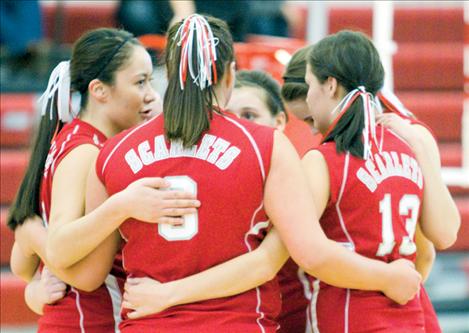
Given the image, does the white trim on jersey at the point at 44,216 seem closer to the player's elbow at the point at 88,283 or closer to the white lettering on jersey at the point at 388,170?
the player's elbow at the point at 88,283

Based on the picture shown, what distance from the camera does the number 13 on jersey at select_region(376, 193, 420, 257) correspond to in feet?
7.90

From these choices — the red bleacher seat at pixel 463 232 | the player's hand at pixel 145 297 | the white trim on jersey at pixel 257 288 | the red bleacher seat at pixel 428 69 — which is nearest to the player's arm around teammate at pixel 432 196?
the white trim on jersey at pixel 257 288

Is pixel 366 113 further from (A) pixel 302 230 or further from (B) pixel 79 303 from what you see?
(B) pixel 79 303

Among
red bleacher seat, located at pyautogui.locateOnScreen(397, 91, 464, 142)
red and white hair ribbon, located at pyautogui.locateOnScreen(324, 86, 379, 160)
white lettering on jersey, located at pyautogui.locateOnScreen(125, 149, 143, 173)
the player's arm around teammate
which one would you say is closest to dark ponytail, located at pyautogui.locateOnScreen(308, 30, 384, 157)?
red and white hair ribbon, located at pyautogui.locateOnScreen(324, 86, 379, 160)

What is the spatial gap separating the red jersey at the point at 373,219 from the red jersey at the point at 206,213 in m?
0.20

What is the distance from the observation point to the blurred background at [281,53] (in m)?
4.85

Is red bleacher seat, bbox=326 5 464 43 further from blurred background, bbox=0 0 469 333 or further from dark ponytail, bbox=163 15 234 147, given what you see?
dark ponytail, bbox=163 15 234 147

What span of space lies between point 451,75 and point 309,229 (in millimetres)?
4387

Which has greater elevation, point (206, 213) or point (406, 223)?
point (206, 213)

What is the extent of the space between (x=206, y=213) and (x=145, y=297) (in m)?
0.25

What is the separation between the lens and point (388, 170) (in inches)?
95.5

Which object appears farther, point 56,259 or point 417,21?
point 417,21

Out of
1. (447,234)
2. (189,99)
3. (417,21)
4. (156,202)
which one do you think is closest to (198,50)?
(189,99)

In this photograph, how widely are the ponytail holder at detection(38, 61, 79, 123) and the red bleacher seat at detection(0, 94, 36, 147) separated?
2.66 meters
